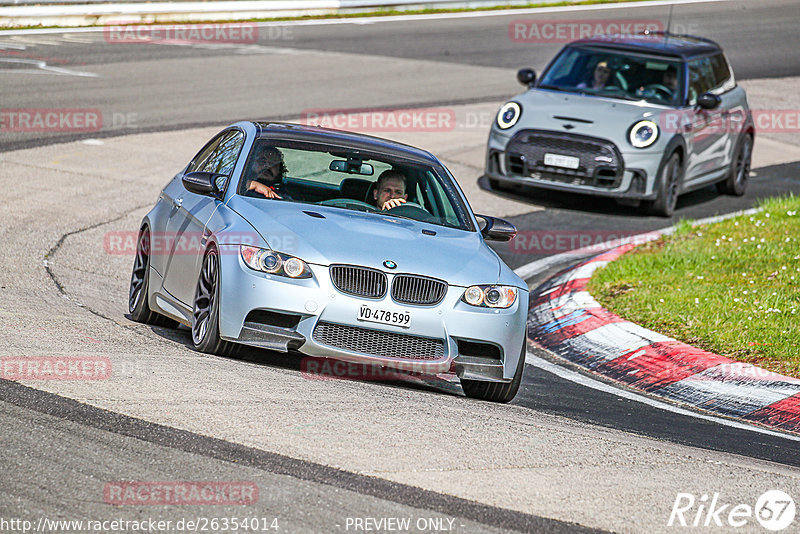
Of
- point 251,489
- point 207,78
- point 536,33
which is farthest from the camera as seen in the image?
point 536,33

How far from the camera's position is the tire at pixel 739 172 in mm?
16500

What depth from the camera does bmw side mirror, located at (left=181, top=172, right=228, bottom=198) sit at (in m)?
7.97

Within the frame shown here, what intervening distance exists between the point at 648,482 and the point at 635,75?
10947 millimetres

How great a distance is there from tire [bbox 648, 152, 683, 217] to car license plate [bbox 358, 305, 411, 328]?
325 inches

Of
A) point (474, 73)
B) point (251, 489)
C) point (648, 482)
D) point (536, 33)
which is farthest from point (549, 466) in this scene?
point (536, 33)

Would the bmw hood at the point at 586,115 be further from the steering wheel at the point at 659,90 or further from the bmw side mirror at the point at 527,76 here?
the bmw side mirror at the point at 527,76

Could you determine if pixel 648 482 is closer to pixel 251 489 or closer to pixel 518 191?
pixel 251 489

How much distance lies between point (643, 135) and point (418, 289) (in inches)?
319

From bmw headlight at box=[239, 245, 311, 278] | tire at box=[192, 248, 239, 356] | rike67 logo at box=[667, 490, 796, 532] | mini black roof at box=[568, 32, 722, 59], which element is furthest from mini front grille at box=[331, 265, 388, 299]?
mini black roof at box=[568, 32, 722, 59]

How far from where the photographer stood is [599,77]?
15648mm

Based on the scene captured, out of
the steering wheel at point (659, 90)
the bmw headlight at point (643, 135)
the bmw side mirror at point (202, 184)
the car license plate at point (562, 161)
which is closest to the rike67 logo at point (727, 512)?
the bmw side mirror at point (202, 184)

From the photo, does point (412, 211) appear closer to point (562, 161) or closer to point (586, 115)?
point (562, 161)

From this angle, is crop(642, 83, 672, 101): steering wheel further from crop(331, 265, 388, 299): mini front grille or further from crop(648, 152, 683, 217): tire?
crop(331, 265, 388, 299): mini front grille

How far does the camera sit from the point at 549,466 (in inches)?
218
